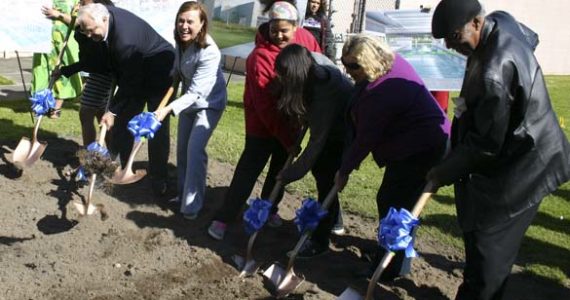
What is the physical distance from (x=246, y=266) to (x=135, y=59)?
175 centimetres

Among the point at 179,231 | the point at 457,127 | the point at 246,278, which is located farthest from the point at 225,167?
the point at 457,127

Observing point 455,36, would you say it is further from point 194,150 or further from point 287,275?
point 194,150

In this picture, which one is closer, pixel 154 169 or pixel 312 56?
pixel 312 56

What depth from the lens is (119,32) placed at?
470 centimetres

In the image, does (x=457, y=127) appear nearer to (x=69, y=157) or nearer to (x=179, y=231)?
(x=179, y=231)

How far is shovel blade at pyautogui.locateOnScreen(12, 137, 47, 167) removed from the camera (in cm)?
549

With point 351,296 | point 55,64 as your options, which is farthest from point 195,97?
point 55,64

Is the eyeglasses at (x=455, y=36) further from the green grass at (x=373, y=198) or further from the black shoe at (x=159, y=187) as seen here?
the black shoe at (x=159, y=187)

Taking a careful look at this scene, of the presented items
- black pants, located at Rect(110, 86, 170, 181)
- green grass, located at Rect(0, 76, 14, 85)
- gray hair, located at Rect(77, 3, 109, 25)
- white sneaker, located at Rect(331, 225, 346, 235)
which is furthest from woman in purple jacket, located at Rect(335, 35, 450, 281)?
green grass, located at Rect(0, 76, 14, 85)

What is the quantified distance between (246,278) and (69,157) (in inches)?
112

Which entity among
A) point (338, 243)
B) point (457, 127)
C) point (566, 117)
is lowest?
point (566, 117)

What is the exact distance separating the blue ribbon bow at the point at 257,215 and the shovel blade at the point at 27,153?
2.38 m

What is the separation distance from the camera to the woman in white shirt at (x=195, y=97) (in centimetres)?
436

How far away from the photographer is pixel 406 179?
374 centimetres
